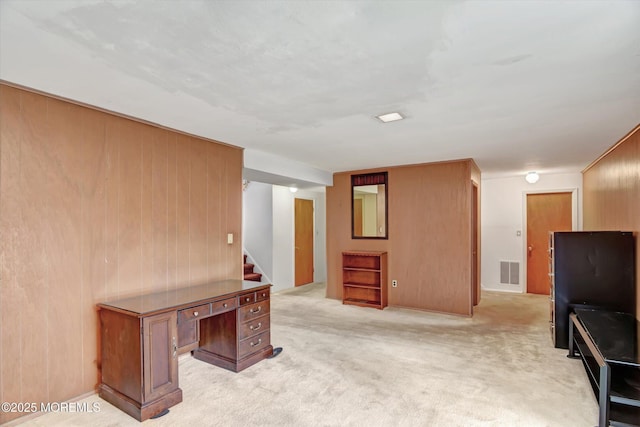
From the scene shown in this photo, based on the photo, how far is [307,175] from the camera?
5.39 m

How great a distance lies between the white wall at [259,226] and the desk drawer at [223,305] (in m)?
3.57

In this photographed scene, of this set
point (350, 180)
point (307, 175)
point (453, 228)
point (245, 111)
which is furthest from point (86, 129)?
point (453, 228)

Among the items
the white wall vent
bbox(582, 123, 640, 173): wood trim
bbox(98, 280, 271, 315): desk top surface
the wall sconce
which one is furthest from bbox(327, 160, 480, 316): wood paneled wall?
bbox(98, 280, 271, 315): desk top surface

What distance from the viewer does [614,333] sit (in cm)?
260

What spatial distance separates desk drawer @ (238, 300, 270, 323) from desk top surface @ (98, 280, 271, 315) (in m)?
0.17

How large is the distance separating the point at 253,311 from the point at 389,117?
7.27 ft

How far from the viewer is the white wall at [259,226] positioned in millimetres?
6695

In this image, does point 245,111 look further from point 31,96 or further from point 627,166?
point 627,166

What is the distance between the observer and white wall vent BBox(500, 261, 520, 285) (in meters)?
6.59

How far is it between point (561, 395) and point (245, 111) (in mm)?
3390

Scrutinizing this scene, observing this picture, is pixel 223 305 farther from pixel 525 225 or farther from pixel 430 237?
pixel 525 225

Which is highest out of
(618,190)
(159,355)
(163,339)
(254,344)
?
(618,190)

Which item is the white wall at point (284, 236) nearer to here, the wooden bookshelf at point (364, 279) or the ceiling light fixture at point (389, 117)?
the wooden bookshelf at point (364, 279)

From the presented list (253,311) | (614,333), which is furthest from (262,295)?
(614,333)
